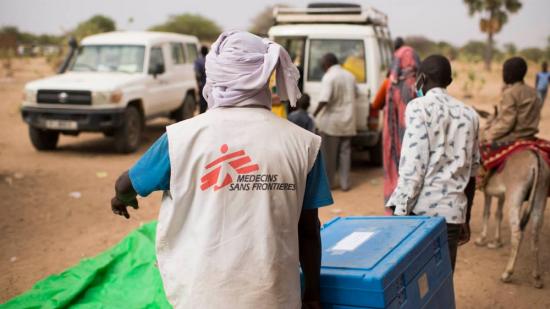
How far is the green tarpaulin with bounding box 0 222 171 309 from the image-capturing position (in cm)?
415

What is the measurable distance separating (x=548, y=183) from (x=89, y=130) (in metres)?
7.31

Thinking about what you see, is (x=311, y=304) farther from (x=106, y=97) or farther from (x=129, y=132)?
(x=129, y=132)

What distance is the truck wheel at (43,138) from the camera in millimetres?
10586

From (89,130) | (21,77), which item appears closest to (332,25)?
(89,130)

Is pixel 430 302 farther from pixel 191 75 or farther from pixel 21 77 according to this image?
pixel 21 77

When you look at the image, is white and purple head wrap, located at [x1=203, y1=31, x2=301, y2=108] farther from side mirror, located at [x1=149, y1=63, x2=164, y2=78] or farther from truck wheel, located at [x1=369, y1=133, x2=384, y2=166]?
side mirror, located at [x1=149, y1=63, x2=164, y2=78]

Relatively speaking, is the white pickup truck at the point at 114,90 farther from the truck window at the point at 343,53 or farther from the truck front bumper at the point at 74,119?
the truck window at the point at 343,53

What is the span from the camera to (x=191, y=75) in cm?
1328

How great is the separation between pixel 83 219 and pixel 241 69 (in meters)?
5.27

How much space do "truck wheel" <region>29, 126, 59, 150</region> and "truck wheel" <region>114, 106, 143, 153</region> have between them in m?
1.30

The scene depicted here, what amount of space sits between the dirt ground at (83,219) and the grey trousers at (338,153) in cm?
25

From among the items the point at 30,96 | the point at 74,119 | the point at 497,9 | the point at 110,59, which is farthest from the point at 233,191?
the point at 497,9

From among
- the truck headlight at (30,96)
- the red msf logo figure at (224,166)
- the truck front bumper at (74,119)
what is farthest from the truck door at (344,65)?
the red msf logo figure at (224,166)

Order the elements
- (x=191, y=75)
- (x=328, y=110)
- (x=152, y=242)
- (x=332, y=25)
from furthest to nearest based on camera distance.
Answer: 1. (x=191, y=75)
2. (x=332, y=25)
3. (x=328, y=110)
4. (x=152, y=242)
